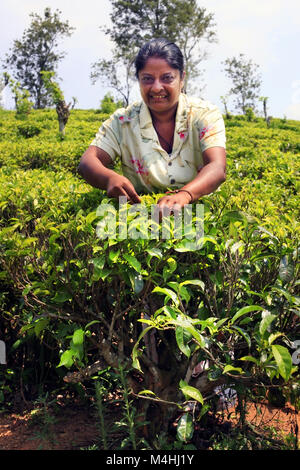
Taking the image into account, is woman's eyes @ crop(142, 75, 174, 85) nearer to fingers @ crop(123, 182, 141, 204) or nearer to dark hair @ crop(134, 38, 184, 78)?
dark hair @ crop(134, 38, 184, 78)

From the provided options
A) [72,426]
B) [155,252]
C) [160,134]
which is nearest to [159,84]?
[160,134]

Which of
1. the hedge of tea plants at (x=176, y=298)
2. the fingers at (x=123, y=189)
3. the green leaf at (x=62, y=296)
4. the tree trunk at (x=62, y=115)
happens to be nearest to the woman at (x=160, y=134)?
the fingers at (x=123, y=189)

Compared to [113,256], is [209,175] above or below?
above

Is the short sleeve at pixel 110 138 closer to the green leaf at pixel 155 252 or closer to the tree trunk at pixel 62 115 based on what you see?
the green leaf at pixel 155 252

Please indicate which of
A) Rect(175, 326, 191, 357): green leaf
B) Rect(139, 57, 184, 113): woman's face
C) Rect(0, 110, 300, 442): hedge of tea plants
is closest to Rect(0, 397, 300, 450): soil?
Rect(0, 110, 300, 442): hedge of tea plants

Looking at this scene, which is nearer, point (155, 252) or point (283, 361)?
point (283, 361)

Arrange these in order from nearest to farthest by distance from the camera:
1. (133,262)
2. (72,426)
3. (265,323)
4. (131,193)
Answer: (265,323) → (133,262) → (131,193) → (72,426)

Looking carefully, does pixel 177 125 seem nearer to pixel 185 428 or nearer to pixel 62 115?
pixel 185 428

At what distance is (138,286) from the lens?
1834 mm

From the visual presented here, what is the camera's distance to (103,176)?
7.69 ft

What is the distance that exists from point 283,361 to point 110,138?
164 cm

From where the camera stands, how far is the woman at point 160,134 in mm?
2523
